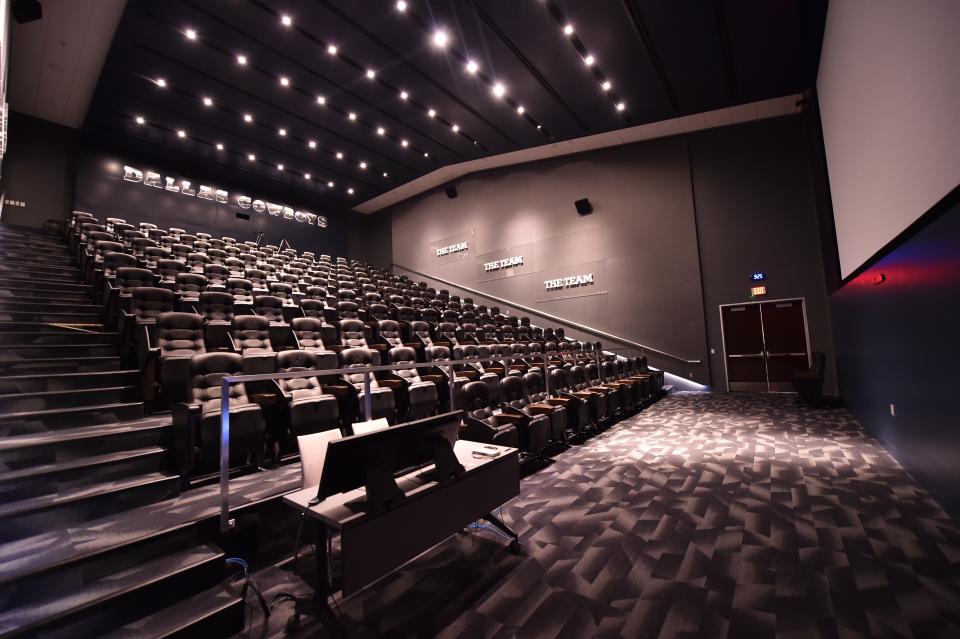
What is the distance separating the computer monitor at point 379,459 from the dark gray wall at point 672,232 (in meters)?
7.25

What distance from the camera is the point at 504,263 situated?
33.6 feet

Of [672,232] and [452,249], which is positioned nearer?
[672,232]

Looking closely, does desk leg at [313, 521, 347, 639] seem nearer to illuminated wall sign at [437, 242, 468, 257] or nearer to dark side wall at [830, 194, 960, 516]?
dark side wall at [830, 194, 960, 516]

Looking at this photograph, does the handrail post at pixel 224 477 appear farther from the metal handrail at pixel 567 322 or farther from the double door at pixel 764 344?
the double door at pixel 764 344

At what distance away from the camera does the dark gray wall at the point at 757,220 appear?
7039 mm

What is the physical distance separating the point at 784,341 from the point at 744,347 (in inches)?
23.6

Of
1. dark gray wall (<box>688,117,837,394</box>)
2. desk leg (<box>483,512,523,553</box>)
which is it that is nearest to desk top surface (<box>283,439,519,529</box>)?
desk leg (<box>483,512,523,553</box>)

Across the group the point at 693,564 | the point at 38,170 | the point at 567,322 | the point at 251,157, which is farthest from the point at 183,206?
the point at 693,564

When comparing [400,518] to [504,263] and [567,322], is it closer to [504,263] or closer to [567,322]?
[567,322]

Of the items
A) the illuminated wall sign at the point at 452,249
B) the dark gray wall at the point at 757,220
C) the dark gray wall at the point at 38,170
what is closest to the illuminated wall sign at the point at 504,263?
the illuminated wall sign at the point at 452,249

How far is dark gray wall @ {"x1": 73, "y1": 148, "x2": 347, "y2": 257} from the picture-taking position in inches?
316

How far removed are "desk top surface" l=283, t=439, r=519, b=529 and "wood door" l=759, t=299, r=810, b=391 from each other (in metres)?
7.09

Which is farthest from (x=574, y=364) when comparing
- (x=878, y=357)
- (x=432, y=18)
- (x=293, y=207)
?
(x=293, y=207)

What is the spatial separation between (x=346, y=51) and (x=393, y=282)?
4.84 m
